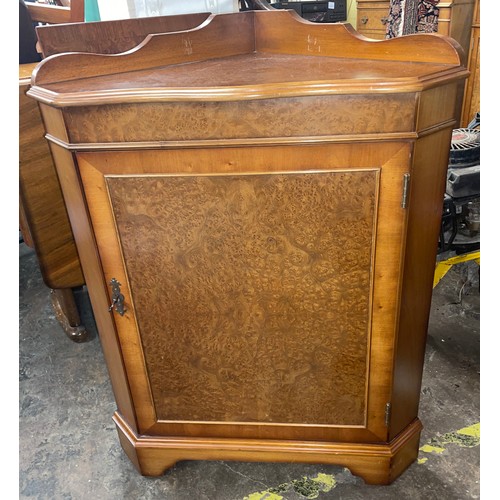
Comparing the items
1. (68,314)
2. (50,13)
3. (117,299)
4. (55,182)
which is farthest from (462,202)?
(50,13)

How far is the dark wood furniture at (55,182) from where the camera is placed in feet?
4.20

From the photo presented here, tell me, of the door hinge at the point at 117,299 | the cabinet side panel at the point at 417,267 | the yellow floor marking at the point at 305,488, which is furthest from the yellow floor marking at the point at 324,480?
the door hinge at the point at 117,299

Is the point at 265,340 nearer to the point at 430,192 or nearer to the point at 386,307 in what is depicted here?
the point at 386,307

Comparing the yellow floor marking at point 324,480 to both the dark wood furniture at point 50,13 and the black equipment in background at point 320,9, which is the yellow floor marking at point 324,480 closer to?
the dark wood furniture at point 50,13

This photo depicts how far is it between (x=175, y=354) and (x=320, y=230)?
514mm

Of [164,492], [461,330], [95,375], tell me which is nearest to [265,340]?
[164,492]

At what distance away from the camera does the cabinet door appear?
40.8 inches

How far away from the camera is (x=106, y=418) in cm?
174

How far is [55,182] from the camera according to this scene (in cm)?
182

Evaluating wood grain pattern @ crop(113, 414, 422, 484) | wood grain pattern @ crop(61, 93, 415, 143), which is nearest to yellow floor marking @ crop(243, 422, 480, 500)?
wood grain pattern @ crop(113, 414, 422, 484)

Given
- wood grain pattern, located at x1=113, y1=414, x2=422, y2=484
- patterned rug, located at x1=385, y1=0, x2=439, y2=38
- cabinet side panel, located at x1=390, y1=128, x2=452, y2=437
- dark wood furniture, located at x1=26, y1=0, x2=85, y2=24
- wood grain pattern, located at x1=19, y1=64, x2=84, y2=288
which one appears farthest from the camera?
patterned rug, located at x1=385, y1=0, x2=439, y2=38

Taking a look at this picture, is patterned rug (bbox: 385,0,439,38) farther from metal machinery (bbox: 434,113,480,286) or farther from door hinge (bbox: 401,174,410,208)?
door hinge (bbox: 401,174,410,208)

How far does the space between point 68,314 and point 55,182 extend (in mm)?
609

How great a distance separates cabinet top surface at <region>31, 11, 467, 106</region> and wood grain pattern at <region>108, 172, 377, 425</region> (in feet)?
0.61
